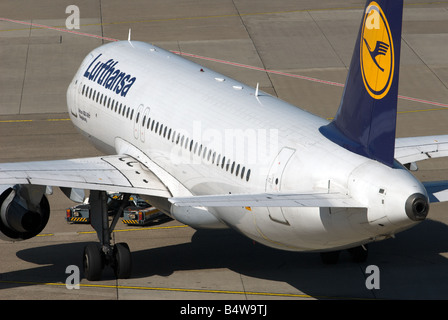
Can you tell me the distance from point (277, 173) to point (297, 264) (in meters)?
5.52

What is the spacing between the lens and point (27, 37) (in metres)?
56.6

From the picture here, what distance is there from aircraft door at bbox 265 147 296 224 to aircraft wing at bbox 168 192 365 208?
5.33 feet

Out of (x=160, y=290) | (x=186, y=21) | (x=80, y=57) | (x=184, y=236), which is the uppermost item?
(x=186, y=21)

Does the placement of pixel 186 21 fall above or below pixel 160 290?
above

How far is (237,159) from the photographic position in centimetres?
2727

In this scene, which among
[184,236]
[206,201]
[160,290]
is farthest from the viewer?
[184,236]

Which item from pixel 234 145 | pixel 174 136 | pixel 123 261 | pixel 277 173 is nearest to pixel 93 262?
pixel 123 261

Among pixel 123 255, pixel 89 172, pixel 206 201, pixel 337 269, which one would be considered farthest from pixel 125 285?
pixel 206 201

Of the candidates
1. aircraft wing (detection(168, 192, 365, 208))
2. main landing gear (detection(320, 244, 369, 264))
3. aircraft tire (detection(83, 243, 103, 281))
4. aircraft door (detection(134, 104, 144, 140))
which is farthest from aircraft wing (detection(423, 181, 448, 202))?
aircraft door (detection(134, 104, 144, 140))

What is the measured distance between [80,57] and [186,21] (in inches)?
370

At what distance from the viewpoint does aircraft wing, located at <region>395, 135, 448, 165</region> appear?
29.8 metres

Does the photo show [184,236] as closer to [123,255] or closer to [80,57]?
[123,255]

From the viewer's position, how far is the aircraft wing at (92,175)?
27.7m

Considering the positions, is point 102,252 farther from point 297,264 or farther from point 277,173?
point 277,173
